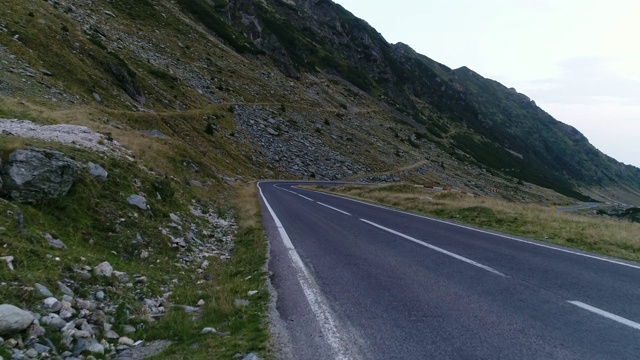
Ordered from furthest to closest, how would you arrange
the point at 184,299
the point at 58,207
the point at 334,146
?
the point at 334,146
the point at 58,207
the point at 184,299

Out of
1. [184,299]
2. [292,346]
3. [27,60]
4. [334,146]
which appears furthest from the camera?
[334,146]

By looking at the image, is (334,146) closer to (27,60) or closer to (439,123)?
(27,60)

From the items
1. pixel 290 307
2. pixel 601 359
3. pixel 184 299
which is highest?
pixel 601 359

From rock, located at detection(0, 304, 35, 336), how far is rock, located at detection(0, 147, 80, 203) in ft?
12.3

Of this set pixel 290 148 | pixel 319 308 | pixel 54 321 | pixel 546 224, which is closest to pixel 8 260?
pixel 54 321

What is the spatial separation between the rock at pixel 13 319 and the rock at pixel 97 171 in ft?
19.4

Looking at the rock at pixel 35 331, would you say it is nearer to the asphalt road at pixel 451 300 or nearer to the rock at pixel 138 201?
the asphalt road at pixel 451 300

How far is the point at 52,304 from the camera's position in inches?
193

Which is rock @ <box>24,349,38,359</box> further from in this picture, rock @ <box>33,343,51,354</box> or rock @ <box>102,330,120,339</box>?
rock @ <box>102,330,120,339</box>

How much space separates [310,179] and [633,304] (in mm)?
52055

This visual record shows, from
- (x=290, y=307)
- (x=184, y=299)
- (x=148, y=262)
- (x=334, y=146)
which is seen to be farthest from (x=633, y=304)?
(x=334, y=146)

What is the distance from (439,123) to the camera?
13838 centimetres

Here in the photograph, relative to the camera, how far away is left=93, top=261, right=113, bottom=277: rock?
6286 mm

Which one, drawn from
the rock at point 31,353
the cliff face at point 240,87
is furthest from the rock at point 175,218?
the cliff face at point 240,87
